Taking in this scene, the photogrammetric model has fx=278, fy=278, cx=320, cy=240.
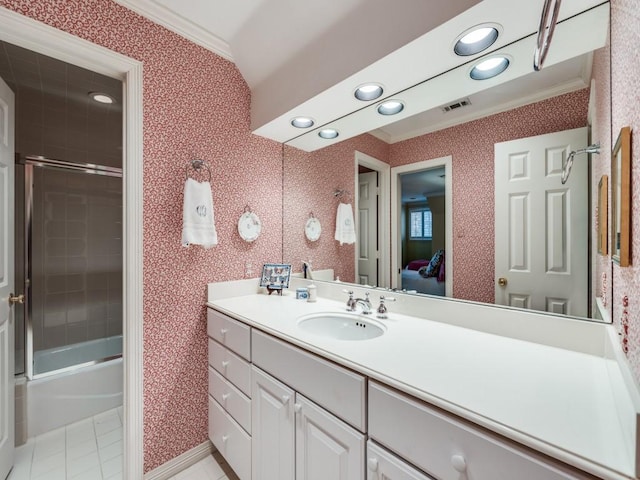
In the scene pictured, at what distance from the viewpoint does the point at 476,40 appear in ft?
3.54

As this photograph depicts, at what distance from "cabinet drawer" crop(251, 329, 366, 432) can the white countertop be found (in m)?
0.04

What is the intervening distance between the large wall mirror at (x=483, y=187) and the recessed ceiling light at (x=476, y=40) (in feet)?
0.28

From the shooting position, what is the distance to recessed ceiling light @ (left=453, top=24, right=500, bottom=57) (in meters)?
1.02

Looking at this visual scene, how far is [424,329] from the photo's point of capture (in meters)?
1.17

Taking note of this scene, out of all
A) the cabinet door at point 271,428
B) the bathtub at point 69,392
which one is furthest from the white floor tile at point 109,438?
Answer: the cabinet door at point 271,428

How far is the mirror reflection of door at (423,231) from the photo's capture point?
4.25 feet

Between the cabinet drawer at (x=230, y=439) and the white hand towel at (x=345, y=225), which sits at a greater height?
the white hand towel at (x=345, y=225)

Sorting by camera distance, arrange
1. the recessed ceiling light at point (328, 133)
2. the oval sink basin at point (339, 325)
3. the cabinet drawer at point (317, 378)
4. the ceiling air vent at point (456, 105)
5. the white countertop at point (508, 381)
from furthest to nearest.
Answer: the recessed ceiling light at point (328, 133) → the oval sink basin at point (339, 325) → the ceiling air vent at point (456, 105) → the cabinet drawer at point (317, 378) → the white countertop at point (508, 381)

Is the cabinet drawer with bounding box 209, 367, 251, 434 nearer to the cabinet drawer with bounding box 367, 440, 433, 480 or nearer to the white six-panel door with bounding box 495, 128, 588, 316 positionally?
the cabinet drawer with bounding box 367, 440, 433, 480

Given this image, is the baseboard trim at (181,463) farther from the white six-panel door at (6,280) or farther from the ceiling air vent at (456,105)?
the ceiling air vent at (456,105)

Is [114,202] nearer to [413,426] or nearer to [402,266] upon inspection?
[402,266]

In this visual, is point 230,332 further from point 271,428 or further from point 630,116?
point 630,116

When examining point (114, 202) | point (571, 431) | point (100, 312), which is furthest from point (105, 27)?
point (100, 312)

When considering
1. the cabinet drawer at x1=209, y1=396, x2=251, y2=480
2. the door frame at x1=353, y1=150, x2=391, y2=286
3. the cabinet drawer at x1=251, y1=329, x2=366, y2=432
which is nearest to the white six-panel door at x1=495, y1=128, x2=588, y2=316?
the door frame at x1=353, y1=150, x2=391, y2=286
